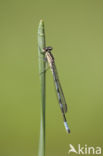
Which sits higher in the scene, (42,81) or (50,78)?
(50,78)

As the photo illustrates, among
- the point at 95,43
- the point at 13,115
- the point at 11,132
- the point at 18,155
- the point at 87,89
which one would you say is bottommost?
the point at 18,155

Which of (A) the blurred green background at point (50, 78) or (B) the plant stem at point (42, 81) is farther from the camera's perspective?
(A) the blurred green background at point (50, 78)

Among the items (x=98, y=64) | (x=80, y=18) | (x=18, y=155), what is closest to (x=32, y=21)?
(x=80, y=18)

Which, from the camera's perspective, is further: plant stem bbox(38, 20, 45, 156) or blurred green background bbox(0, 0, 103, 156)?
blurred green background bbox(0, 0, 103, 156)

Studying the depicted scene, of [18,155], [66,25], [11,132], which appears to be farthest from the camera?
[66,25]

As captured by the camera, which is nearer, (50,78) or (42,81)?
(42,81)

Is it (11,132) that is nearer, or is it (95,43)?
(11,132)

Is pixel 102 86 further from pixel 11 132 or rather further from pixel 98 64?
pixel 11 132

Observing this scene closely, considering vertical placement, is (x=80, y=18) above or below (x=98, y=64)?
above
